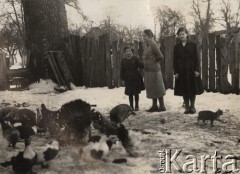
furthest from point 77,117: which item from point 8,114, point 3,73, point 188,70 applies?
point 3,73

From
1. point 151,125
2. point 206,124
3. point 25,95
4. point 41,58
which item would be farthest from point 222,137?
point 41,58

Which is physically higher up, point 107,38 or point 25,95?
point 107,38

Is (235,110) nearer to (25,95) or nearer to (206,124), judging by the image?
(206,124)

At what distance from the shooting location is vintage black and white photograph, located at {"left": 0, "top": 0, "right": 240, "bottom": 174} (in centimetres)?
384

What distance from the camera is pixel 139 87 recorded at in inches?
285

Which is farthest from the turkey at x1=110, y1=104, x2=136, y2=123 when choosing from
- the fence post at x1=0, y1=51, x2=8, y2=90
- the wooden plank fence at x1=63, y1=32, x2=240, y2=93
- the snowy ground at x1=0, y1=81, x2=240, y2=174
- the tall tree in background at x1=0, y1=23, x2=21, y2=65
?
the tall tree in background at x1=0, y1=23, x2=21, y2=65

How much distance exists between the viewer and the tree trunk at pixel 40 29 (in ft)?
33.6

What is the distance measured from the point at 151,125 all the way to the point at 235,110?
1.85 meters

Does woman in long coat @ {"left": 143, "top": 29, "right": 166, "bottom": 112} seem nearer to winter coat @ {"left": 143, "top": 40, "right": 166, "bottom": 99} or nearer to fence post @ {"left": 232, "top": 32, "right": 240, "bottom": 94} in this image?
winter coat @ {"left": 143, "top": 40, "right": 166, "bottom": 99}

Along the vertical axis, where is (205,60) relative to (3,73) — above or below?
above

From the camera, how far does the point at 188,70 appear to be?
21.9 feet

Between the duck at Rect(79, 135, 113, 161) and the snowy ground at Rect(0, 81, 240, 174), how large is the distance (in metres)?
0.08

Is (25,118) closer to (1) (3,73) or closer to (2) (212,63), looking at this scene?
(2) (212,63)

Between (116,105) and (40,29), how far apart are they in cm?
398
